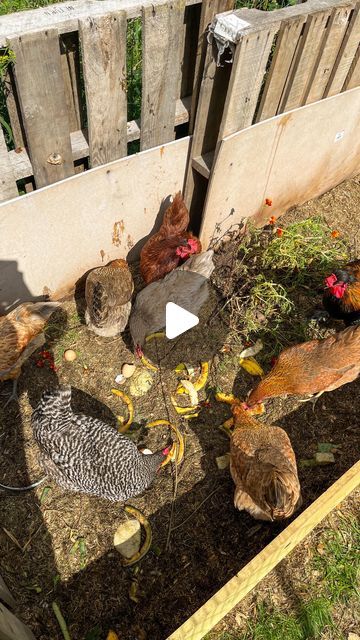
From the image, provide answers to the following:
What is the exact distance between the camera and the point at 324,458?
11.1 ft

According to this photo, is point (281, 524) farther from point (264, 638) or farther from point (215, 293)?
point (215, 293)

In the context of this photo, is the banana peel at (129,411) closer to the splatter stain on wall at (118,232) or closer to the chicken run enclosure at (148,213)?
the chicken run enclosure at (148,213)

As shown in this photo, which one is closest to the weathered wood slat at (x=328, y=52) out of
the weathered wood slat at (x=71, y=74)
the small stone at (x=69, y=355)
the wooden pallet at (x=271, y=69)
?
the wooden pallet at (x=271, y=69)

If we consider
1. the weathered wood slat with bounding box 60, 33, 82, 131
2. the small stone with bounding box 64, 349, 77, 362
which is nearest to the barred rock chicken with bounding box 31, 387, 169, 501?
the small stone with bounding box 64, 349, 77, 362

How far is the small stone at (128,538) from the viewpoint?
2936mm

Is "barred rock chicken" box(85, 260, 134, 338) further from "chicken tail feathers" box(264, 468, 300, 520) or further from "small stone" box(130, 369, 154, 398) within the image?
"chicken tail feathers" box(264, 468, 300, 520)

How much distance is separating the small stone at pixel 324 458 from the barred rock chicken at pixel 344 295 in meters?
1.16

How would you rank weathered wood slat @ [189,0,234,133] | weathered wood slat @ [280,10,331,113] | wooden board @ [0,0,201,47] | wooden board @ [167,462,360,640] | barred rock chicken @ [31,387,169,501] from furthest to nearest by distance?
1. weathered wood slat @ [280,10,331,113]
2. weathered wood slat @ [189,0,234,133]
3. barred rock chicken @ [31,387,169,501]
4. wooden board @ [0,0,201,47]
5. wooden board @ [167,462,360,640]

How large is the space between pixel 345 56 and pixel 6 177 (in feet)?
10.2

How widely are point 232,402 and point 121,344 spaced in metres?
1.12

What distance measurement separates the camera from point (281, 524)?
3.05 m

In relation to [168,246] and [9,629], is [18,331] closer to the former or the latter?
[168,246]

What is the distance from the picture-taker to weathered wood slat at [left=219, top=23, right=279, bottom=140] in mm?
2912

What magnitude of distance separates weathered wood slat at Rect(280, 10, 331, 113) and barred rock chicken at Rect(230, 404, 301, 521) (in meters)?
2.69
